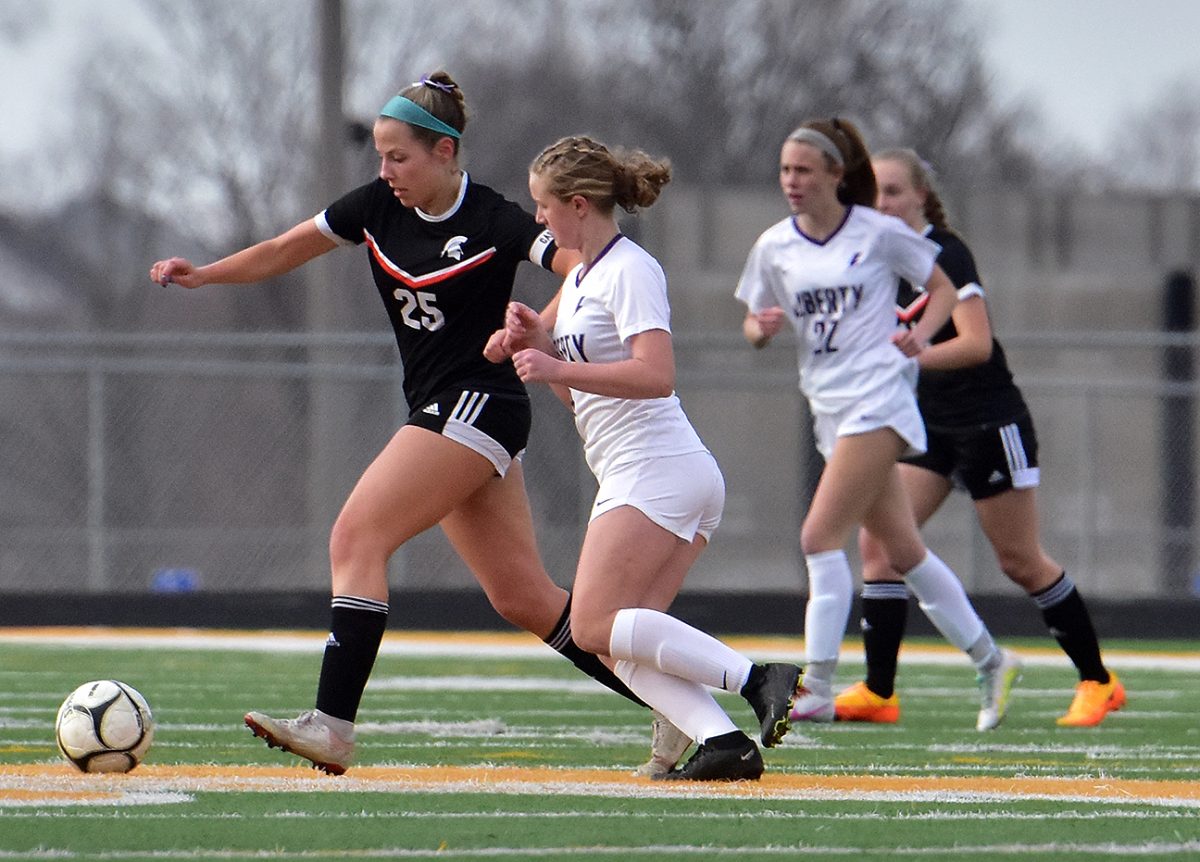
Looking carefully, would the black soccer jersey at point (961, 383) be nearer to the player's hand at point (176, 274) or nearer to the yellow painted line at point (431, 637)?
the player's hand at point (176, 274)

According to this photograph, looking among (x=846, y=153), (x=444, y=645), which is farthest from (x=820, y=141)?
(x=444, y=645)

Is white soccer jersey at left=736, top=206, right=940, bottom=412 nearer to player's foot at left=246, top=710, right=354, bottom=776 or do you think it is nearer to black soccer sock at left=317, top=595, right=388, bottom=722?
black soccer sock at left=317, top=595, right=388, bottom=722

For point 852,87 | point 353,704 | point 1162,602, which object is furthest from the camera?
point 852,87

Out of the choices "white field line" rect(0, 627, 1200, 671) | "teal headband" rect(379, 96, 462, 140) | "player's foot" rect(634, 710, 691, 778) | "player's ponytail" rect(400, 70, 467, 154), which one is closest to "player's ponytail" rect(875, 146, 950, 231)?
"player's ponytail" rect(400, 70, 467, 154)

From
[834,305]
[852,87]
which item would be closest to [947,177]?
[852,87]

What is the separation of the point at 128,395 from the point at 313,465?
1334mm

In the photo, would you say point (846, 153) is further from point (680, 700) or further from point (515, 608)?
point (680, 700)

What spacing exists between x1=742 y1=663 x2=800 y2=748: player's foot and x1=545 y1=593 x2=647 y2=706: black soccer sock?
63 centimetres

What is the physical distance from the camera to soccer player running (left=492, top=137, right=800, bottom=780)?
5.17 meters

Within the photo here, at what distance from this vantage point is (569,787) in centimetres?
516

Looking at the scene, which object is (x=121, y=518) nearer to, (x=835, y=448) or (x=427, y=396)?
(x=835, y=448)

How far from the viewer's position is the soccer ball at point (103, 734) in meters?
5.45

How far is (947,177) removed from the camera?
110 feet

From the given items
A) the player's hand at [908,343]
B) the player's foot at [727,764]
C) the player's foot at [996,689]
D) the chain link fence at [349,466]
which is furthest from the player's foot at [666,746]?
the chain link fence at [349,466]
